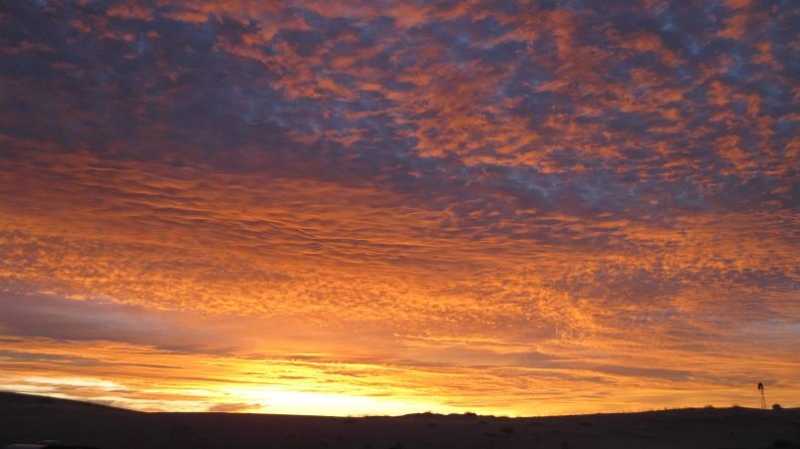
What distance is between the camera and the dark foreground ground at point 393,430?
26625 mm

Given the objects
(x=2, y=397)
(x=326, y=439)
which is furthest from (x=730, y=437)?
(x=2, y=397)

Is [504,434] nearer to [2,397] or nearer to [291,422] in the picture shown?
[291,422]

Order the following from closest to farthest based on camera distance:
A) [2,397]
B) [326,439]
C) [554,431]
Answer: [326,439]
[554,431]
[2,397]

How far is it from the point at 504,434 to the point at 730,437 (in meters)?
13.8

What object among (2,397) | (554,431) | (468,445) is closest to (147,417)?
(468,445)

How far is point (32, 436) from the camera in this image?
25.6 metres

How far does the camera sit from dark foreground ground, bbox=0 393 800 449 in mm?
26625

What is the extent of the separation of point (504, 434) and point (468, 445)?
355cm

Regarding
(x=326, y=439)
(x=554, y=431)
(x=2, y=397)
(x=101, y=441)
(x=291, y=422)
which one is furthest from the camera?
(x=2, y=397)

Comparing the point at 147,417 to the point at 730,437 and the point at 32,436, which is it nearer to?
the point at 32,436

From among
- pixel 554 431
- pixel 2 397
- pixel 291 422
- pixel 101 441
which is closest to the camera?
pixel 101 441

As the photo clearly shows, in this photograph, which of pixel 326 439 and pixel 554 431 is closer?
pixel 326 439

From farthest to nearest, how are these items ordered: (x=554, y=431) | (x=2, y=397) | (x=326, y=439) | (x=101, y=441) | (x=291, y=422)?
(x=2, y=397)
(x=554, y=431)
(x=291, y=422)
(x=326, y=439)
(x=101, y=441)

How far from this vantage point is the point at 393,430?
32.0 meters
